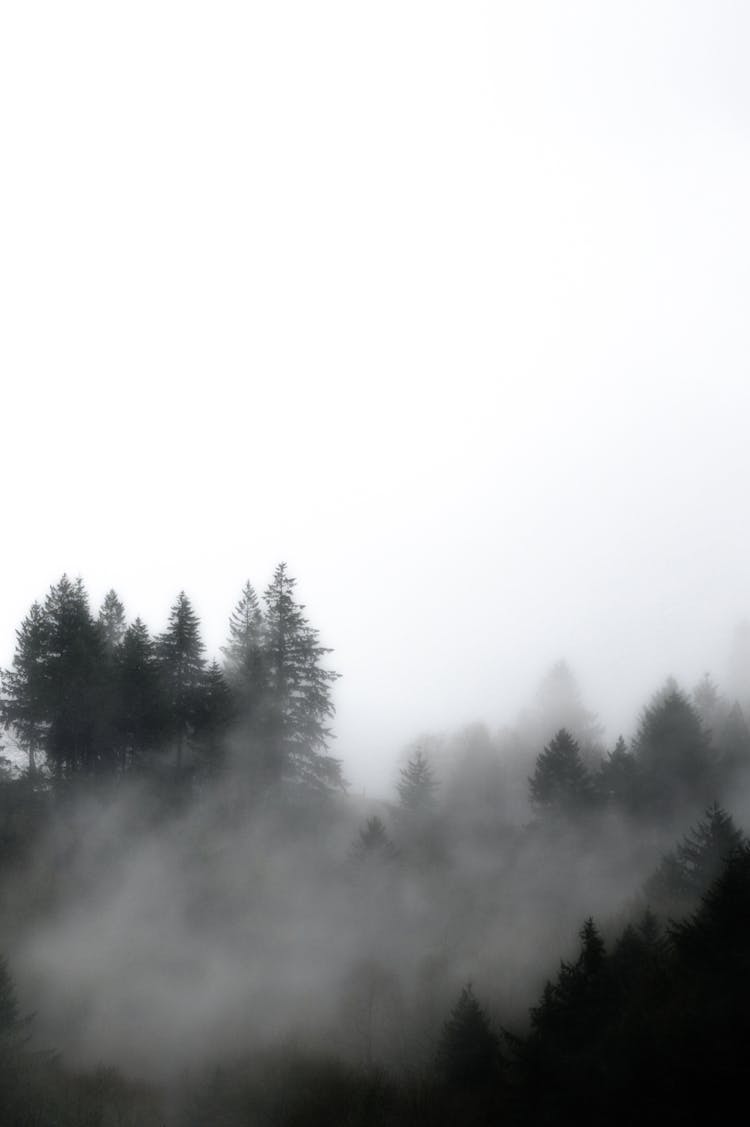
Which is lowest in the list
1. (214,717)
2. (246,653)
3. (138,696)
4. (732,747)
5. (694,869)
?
(694,869)

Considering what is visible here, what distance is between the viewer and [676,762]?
47625 millimetres

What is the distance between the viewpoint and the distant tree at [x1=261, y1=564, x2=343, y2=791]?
43500 millimetres

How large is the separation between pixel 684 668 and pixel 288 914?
264 feet

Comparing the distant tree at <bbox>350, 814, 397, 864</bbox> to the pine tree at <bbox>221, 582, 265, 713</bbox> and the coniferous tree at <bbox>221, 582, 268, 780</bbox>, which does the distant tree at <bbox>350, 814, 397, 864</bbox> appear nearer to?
the coniferous tree at <bbox>221, 582, 268, 780</bbox>

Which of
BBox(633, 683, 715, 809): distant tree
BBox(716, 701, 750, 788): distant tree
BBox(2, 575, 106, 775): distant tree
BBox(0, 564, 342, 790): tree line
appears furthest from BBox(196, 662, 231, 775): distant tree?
BBox(716, 701, 750, 788): distant tree

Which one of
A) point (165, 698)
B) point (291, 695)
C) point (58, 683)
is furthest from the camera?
point (291, 695)

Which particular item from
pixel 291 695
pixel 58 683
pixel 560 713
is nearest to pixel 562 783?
pixel 291 695

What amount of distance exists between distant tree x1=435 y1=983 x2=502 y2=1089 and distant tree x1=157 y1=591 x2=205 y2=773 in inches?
868

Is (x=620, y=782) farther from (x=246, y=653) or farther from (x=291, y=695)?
(x=246, y=653)

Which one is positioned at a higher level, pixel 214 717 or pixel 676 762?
pixel 214 717

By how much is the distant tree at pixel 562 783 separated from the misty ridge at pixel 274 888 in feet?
0.57

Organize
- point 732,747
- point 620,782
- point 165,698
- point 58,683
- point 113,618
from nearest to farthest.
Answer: point 58,683 → point 165,698 → point 620,782 → point 732,747 → point 113,618

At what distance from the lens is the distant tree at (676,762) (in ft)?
156

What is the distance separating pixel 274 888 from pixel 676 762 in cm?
2763
